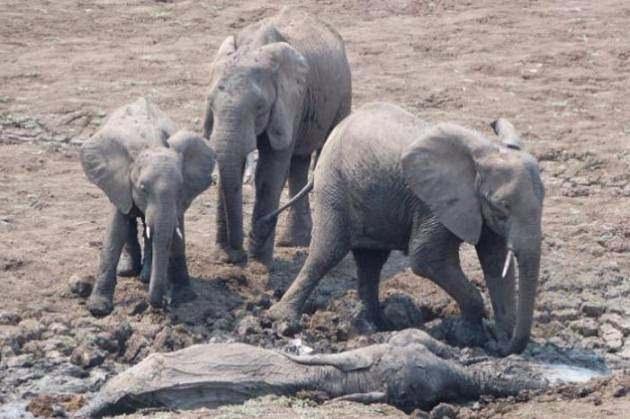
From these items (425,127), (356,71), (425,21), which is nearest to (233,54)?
(425,127)

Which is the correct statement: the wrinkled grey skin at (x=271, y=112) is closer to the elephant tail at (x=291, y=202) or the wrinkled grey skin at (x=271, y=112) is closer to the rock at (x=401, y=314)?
the elephant tail at (x=291, y=202)

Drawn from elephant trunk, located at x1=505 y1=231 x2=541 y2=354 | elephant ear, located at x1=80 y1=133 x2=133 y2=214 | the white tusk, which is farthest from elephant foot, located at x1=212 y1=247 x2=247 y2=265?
elephant trunk, located at x1=505 y1=231 x2=541 y2=354

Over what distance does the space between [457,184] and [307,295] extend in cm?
127

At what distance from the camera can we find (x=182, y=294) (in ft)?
42.6

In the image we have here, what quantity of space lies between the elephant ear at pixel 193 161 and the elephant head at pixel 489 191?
4.18 feet

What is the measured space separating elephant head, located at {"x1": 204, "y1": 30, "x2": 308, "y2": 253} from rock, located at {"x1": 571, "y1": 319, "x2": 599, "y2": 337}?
2162 millimetres

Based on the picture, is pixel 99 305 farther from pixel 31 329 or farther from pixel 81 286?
pixel 31 329

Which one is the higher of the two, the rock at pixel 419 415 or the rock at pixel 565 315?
the rock at pixel 419 415

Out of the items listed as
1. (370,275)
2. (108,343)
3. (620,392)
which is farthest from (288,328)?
(620,392)

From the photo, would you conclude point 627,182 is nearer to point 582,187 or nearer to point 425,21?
point 582,187

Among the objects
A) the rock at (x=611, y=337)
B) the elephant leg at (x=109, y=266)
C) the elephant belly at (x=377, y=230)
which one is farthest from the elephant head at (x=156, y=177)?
the rock at (x=611, y=337)

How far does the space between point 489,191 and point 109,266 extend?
2.32 m

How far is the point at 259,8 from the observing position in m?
20.8

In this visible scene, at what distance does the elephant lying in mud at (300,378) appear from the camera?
11.1 meters
